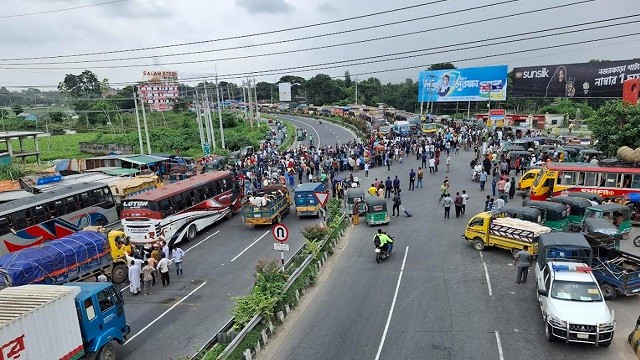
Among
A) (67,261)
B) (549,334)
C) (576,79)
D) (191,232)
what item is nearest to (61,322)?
(67,261)

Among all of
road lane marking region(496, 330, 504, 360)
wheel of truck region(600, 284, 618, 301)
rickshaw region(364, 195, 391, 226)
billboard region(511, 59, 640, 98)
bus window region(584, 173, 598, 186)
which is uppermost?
billboard region(511, 59, 640, 98)

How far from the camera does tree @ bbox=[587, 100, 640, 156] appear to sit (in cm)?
3167

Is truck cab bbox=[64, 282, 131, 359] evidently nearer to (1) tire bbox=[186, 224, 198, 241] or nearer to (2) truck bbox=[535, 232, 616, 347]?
(1) tire bbox=[186, 224, 198, 241]

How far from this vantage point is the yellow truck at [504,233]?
17.0m

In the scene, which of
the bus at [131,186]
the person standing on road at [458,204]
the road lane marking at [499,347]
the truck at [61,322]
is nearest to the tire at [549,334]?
the road lane marking at [499,347]

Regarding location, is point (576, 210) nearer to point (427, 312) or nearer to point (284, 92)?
point (427, 312)

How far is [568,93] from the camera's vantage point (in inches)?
2625

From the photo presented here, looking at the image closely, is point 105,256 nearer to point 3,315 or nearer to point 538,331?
point 3,315

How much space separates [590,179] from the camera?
24203 mm

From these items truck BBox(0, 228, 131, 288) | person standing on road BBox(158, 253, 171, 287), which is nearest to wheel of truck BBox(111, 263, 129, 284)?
truck BBox(0, 228, 131, 288)

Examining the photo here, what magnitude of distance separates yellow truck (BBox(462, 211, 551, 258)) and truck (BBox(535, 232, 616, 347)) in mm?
2583

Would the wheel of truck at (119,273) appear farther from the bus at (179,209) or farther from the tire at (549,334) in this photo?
the tire at (549,334)

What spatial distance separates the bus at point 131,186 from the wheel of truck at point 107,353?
1714 cm

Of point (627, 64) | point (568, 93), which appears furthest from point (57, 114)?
point (627, 64)
